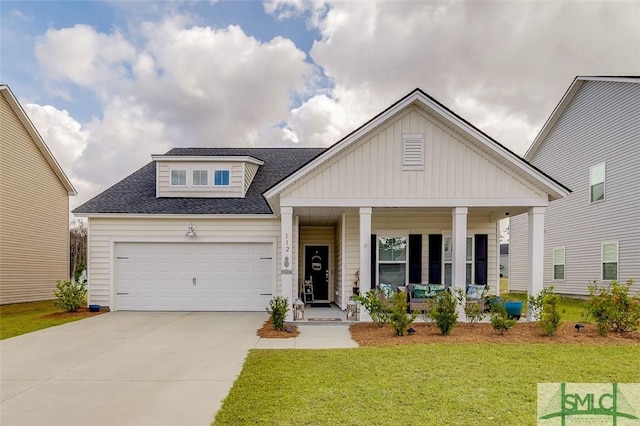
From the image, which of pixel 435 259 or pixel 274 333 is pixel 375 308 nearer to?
pixel 274 333

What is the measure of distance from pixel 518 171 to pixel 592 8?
8223mm

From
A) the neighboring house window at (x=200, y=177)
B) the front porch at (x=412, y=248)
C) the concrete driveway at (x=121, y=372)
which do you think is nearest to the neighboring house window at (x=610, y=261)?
the front porch at (x=412, y=248)

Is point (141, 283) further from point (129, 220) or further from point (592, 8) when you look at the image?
point (592, 8)

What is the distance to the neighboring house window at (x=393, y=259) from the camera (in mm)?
12539

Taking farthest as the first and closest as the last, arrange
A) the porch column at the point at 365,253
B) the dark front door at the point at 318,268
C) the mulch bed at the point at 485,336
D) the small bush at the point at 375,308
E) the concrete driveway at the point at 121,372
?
the dark front door at the point at 318,268 < the porch column at the point at 365,253 < the small bush at the point at 375,308 < the mulch bed at the point at 485,336 < the concrete driveway at the point at 121,372

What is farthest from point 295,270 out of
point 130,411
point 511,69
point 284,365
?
point 511,69

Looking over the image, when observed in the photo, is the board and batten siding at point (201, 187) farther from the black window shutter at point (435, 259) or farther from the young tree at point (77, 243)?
the young tree at point (77, 243)

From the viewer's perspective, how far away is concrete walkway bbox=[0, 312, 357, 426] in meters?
4.56

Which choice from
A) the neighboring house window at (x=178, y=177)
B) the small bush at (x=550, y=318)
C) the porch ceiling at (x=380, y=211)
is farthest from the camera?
the neighboring house window at (x=178, y=177)

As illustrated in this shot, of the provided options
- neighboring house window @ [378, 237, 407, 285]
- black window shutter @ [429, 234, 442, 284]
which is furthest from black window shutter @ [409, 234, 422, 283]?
black window shutter @ [429, 234, 442, 284]

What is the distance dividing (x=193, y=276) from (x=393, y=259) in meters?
6.65

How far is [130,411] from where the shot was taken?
15.0ft

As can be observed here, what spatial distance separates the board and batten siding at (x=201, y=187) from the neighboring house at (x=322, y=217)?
0.12 ft

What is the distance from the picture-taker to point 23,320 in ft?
37.6
